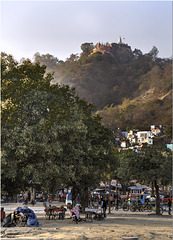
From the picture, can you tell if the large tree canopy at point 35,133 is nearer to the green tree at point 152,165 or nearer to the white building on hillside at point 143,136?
the green tree at point 152,165

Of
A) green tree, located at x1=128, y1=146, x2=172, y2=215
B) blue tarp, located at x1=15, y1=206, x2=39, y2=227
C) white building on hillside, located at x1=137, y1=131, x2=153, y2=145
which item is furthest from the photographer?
white building on hillside, located at x1=137, y1=131, x2=153, y2=145

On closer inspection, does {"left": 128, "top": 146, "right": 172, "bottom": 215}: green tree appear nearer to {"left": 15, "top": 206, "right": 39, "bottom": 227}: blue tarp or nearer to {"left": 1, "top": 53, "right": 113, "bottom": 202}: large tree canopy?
{"left": 1, "top": 53, "right": 113, "bottom": 202}: large tree canopy

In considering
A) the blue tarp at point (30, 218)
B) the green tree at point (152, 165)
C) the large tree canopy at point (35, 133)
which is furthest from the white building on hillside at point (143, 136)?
the blue tarp at point (30, 218)

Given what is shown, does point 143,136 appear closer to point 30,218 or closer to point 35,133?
point 30,218

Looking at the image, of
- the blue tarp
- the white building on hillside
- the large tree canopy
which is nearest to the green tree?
the large tree canopy

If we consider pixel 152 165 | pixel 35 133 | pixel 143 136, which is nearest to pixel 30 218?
pixel 35 133

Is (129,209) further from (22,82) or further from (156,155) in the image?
(22,82)

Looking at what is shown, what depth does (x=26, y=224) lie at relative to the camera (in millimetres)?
18500

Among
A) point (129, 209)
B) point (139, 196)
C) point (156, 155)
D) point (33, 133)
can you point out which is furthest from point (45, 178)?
point (139, 196)

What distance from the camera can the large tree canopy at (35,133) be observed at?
1705 centimetres

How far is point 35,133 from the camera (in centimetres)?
1725

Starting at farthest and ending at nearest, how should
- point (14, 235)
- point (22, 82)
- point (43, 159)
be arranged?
1. point (22, 82)
2. point (43, 159)
3. point (14, 235)

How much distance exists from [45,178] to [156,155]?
12.0 metres

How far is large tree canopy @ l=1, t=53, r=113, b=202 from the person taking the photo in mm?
17047
